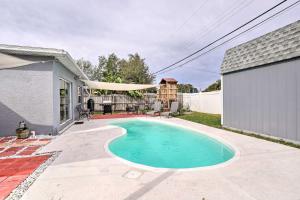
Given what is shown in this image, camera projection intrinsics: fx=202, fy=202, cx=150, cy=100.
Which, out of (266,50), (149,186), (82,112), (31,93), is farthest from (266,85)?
(82,112)

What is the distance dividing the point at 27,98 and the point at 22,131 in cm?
153

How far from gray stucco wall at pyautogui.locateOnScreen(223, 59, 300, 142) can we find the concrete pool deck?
86.8 inches

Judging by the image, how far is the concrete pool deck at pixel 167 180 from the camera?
368 cm

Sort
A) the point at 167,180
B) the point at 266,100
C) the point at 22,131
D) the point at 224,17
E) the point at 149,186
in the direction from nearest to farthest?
the point at 149,186, the point at 167,180, the point at 22,131, the point at 266,100, the point at 224,17

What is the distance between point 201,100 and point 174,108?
6045 millimetres

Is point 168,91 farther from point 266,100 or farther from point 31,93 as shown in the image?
point 31,93

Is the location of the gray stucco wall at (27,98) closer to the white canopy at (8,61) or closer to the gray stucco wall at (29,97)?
the gray stucco wall at (29,97)

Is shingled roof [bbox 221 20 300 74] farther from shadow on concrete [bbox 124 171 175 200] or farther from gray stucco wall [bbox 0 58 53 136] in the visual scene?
gray stucco wall [bbox 0 58 53 136]

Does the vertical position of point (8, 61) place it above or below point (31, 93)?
above

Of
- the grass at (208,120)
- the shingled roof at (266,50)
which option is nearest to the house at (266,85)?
the shingled roof at (266,50)

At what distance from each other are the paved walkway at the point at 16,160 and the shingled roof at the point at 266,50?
9391mm

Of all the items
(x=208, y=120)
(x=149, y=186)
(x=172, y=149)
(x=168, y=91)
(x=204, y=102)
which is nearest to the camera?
(x=149, y=186)

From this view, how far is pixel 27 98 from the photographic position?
30.2 ft

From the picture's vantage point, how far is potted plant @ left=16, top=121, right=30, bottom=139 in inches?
340
